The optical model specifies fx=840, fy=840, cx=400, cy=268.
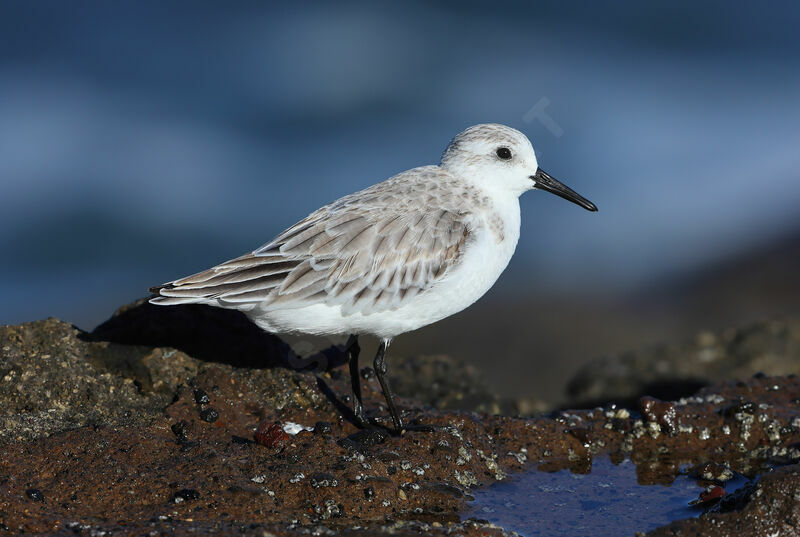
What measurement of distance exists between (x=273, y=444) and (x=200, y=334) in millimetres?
1460

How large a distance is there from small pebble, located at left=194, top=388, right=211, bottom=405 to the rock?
454 cm

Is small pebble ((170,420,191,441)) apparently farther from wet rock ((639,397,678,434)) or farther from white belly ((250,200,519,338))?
wet rock ((639,397,678,434))

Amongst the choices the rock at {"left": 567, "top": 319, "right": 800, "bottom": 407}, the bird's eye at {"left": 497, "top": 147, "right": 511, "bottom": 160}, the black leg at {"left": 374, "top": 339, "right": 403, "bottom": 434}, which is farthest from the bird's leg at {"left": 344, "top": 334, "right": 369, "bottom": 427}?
the rock at {"left": 567, "top": 319, "right": 800, "bottom": 407}

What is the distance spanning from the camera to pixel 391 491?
4.91 metres

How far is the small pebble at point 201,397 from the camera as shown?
5816 mm

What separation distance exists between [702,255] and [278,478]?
39.1 feet

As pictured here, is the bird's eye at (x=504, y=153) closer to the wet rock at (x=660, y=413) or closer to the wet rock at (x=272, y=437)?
the wet rock at (x=660, y=413)

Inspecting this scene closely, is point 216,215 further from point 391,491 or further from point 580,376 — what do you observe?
point 391,491

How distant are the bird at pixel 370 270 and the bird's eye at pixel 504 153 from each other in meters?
0.48

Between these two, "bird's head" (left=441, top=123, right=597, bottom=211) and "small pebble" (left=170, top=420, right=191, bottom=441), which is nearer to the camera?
"small pebble" (left=170, top=420, right=191, bottom=441)

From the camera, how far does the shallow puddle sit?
4.85m

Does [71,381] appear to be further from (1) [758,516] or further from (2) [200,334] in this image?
(1) [758,516]

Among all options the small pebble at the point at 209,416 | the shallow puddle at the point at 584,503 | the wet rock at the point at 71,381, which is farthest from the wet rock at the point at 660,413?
the wet rock at the point at 71,381

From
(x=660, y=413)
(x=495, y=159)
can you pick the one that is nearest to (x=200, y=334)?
(x=495, y=159)
